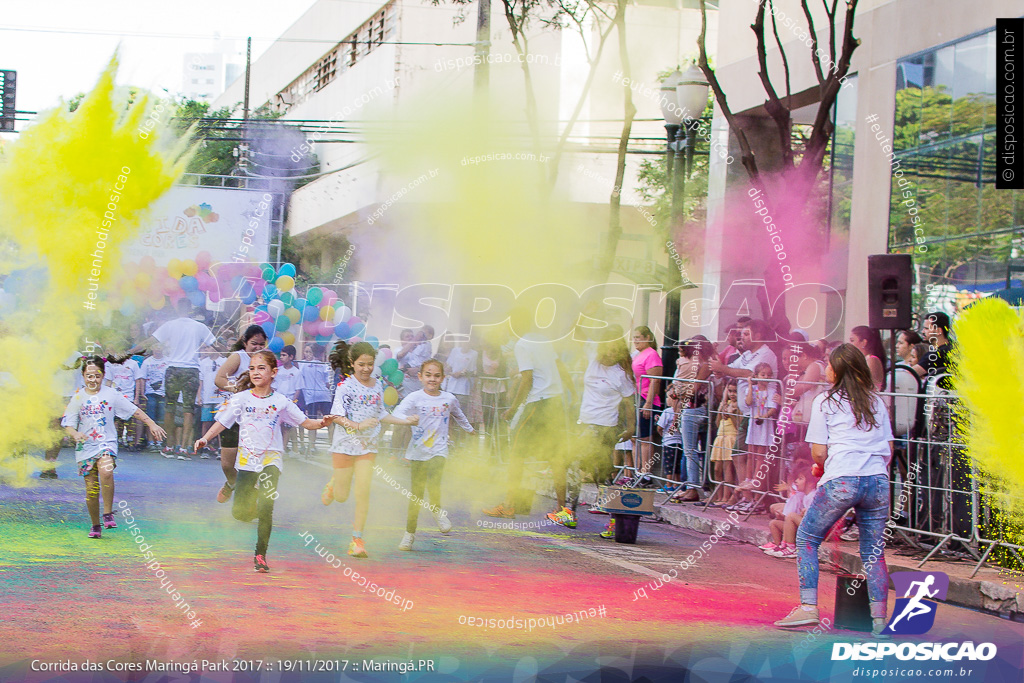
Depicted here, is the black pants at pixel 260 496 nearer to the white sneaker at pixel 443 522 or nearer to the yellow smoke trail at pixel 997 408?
the white sneaker at pixel 443 522

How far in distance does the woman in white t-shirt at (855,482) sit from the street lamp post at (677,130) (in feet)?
18.0

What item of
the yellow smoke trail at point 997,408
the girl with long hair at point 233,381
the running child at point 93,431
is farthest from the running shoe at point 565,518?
the running child at point 93,431

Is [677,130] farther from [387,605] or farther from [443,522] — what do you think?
[387,605]

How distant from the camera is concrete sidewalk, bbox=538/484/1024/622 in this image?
6.65m

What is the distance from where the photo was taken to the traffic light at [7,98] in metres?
7.06

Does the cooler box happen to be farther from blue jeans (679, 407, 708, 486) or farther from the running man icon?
the running man icon

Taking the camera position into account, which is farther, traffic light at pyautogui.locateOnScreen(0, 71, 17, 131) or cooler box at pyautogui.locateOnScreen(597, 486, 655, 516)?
cooler box at pyautogui.locateOnScreen(597, 486, 655, 516)

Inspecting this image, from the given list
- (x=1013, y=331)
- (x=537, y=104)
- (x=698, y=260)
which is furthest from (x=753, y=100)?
(x=1013, y=331)

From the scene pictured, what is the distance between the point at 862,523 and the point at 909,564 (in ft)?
5.41

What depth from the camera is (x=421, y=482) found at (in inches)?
302

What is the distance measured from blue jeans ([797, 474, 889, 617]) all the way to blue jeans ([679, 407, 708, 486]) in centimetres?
404

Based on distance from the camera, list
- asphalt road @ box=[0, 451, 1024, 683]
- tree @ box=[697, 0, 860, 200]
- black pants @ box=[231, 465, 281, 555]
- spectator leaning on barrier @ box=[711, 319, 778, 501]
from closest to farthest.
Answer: asphalt road @ box=[0, 451, 1024, 683] → black pants @ box=[231, 465, 281, 555] → spectator leaning on barrier @ box=[711, 319, 778, 501] → tree @ box=[697, 0, 860, 200]

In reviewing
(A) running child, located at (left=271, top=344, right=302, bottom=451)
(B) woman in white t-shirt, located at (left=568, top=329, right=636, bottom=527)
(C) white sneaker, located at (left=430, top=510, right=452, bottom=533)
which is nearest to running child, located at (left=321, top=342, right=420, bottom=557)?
(C) white sneaker, located at (left=430, top=510, right=452, bottom=533)

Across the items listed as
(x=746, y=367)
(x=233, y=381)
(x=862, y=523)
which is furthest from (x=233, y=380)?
(x=862, y=523)
